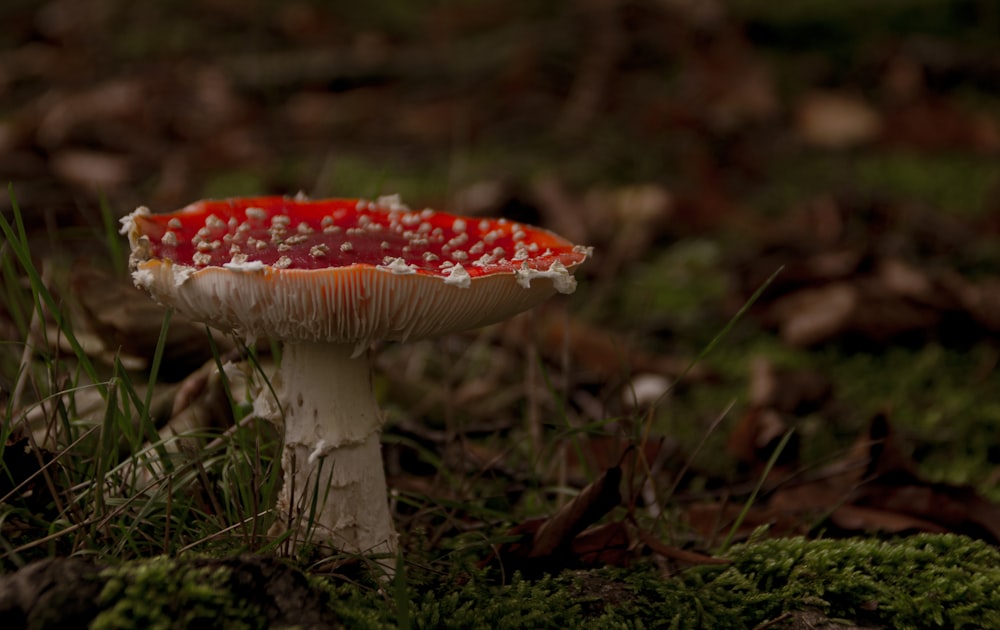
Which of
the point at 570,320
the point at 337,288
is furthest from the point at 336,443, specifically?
the point at 570,320

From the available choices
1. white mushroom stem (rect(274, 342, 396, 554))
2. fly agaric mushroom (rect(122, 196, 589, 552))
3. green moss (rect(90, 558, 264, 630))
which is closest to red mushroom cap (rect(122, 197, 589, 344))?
fly agaric mushroom (rect(122, 196, 589, 552))

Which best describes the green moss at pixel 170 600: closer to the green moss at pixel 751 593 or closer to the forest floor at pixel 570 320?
the forest floor at pixel 570 320

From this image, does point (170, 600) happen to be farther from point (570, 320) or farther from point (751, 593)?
point (570, 320)

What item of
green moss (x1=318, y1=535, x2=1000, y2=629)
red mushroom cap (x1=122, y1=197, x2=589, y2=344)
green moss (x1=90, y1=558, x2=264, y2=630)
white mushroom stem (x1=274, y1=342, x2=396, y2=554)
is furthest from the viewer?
white mushroom stem (x1=274, y1=342, x2=396, y2=554)

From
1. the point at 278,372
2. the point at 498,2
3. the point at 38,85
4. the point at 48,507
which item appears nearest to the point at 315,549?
the point at 278,372

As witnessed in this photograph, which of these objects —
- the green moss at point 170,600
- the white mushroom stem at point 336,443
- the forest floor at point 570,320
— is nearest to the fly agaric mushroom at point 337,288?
the white mushroom stem at point 336,443

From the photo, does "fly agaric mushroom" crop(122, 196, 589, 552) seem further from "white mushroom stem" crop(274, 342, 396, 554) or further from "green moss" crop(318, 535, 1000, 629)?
"green moss" crop(318, 535, 1000, 629)
